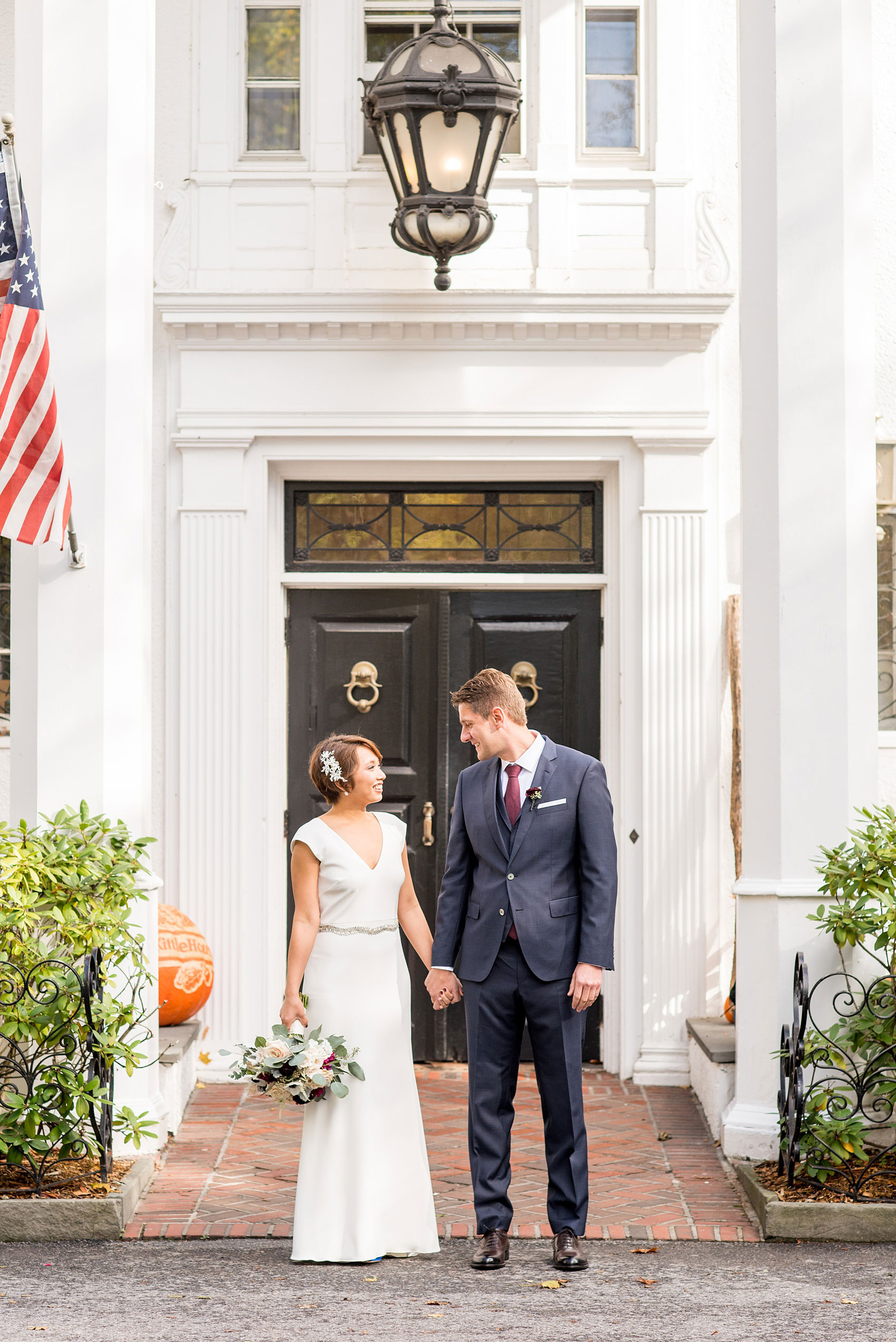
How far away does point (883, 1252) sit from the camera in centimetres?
507

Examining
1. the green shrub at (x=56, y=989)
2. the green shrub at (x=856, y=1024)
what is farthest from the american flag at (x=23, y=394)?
the green shrub at (x=856, y=1024)

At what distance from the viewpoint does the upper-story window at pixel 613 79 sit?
324 inches

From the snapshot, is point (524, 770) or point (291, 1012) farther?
point (524, 770)

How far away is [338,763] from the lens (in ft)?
16.7

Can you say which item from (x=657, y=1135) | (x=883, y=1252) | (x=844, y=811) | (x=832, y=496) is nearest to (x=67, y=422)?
(x=832, y=496)

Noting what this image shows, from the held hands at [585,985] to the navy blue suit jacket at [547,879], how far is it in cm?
4

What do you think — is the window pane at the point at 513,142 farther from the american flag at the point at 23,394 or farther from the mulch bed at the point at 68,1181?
the mulch bed at the point at 68,1181

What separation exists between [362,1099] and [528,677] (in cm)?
371

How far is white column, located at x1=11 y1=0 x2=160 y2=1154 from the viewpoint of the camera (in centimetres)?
616

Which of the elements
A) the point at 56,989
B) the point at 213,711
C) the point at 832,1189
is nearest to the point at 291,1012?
the point at 56,989

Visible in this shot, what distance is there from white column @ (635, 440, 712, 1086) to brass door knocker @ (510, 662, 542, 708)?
66 cm

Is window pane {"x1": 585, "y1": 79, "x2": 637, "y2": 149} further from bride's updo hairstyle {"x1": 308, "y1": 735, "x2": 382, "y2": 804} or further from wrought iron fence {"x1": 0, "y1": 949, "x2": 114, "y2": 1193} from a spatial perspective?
wrought iron fence {"x1": 0, "y1": 949, "x2": 114, "y2": 1193}

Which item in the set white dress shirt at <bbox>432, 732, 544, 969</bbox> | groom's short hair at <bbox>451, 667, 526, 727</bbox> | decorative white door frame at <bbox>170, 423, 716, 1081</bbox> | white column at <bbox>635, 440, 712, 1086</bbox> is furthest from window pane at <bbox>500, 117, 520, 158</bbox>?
white dress shirt at <bbox>432, 732, 544, 969</bbox>

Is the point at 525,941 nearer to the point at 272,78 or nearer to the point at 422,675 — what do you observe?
the point at 422,675
